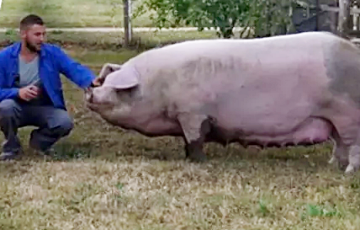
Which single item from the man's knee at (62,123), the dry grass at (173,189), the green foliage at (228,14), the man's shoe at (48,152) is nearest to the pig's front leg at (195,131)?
the dry grass at (173,189)

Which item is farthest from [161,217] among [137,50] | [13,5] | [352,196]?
[13,5]

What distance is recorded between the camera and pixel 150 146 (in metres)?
7.48

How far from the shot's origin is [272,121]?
21.5 feet

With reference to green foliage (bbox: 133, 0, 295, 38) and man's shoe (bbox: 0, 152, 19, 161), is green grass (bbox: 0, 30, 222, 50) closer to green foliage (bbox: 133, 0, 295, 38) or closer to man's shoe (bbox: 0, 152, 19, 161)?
green foliage (bbox: 133, 0, 295, 38)

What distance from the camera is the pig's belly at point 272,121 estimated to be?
21.4 feet

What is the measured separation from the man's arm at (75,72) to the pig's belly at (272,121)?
98cm

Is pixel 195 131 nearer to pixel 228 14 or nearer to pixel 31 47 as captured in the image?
pixel 31 47

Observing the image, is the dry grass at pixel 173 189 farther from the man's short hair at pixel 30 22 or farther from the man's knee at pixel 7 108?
the man's short hair at pixel 30 22

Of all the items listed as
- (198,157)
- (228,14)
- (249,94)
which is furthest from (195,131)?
(228,14)

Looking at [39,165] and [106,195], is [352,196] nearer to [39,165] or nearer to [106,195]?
[106,195]

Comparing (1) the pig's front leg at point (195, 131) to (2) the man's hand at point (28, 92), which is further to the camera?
(2) the man's hand at point (28, 92)

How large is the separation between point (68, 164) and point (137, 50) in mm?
7559

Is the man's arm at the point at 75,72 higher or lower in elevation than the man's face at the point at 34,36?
lower

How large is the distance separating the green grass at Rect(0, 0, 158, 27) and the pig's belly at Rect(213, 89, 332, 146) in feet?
36.0
